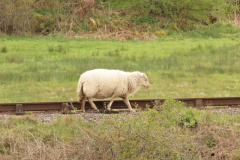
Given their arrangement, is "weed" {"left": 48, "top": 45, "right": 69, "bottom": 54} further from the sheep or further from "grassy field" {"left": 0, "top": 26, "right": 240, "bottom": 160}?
the sheep

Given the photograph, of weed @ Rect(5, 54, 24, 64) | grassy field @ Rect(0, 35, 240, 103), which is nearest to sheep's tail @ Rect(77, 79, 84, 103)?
grassy field @ Rect(0, 35, 240, 103)

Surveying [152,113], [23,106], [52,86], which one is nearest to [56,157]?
[152,113]

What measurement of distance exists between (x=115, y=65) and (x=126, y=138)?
10074 mm

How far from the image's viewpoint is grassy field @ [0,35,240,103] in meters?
13.8

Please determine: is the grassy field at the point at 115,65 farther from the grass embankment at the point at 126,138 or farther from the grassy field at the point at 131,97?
the grass embankment at the point at 126,138

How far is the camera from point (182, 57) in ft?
63.6

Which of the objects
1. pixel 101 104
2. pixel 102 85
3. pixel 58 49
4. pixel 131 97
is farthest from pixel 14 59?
pixel 102 85

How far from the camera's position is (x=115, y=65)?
663 inches

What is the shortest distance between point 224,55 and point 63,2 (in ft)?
49.5

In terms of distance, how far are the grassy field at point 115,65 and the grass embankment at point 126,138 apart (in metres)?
4.05

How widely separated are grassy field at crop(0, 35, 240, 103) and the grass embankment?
405 centimetres

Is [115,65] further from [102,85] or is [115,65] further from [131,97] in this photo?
[102,85]

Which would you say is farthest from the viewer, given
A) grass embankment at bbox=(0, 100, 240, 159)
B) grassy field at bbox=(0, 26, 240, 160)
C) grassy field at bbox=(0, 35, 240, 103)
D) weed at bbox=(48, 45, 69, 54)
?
weed at bbox=(48, 45, 69, 54)

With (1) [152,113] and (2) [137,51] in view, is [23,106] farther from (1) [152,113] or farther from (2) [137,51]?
(2) [137,51]
